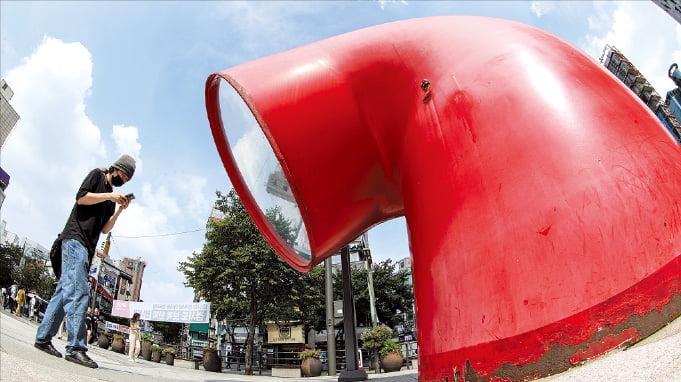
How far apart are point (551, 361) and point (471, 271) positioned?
44 centimetres

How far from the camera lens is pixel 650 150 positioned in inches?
65.0

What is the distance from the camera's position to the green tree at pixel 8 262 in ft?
135

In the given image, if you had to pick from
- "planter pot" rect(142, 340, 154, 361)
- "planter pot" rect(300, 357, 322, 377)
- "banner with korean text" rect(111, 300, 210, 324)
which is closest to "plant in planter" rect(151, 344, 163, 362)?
"planter pot" rect(142, 340, 154, 361)

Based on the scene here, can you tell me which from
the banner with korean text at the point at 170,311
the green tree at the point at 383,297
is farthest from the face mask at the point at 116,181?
the green tree at the point at 383,297

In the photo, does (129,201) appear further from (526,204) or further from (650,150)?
(650,150)

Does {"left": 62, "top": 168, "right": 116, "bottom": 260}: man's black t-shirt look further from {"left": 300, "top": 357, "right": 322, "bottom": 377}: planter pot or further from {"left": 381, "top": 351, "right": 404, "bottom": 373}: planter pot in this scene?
{"left": 381, "top": 351, "right": 404, "bottom": 373}: planter pot

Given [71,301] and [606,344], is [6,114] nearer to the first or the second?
[71,301]

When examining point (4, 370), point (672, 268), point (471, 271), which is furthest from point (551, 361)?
point (4, 370)

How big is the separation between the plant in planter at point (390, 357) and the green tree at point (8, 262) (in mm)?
44946

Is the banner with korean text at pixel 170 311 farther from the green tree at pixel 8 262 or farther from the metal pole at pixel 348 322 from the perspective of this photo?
the green tree at pixel 8 262

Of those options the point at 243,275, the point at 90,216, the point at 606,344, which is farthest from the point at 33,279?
the point at 606,344

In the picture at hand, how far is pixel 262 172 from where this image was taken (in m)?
2.95

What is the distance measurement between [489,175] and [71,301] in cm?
271

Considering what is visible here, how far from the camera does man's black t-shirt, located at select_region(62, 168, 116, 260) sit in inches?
104
